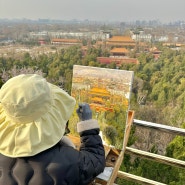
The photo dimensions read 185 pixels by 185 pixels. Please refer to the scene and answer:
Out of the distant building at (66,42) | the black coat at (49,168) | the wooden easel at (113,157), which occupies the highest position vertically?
the black coat at (49,168)

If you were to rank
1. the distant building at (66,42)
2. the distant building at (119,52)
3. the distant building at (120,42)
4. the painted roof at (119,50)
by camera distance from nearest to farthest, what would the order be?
1. the distant building at (66,42)
2. the distant building at (119,52)
3. the painted roof at (119,50)
4. the distant building at (120,42)

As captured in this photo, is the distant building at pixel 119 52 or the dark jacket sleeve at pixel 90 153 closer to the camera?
the dark jacket sleeve at pixel 90 153

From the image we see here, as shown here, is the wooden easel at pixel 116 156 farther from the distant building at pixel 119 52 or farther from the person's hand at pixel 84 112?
the distant building at pixel 119 52

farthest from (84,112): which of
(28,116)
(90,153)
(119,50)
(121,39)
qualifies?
(121,39)

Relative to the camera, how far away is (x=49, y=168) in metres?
0.81

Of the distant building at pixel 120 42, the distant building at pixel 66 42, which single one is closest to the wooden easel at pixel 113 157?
the distant building at pixel 66 42

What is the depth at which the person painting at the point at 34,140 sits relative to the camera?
0.79m

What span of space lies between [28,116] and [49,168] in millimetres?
183

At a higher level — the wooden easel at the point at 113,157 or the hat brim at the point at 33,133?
the hat brim at the point at 33,133

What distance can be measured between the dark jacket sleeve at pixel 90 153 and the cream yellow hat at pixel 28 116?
0.12 metres

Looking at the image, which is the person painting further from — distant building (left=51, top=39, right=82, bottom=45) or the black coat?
distant building (left=51, top=39, right=82, bottom=45)

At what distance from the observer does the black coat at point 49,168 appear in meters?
0.81

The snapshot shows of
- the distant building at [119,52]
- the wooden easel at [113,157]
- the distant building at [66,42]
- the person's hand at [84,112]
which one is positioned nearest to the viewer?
the person's hand at [84,112]

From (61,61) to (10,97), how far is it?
20.7 metres
